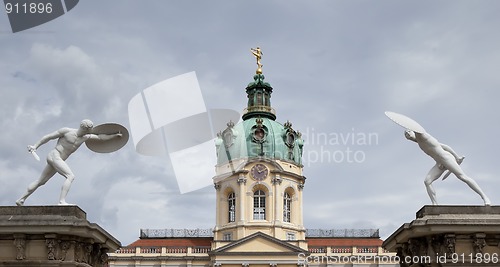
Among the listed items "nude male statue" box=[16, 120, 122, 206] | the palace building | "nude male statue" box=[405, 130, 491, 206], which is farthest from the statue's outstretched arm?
the palace building

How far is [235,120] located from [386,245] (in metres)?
47.4

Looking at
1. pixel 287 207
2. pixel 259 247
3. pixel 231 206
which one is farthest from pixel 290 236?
pixel 231 206

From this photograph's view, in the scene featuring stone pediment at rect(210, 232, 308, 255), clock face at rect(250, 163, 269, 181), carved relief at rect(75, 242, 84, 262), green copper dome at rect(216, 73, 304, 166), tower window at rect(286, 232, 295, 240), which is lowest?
carved relief at rect(75, 242, 84, 262)

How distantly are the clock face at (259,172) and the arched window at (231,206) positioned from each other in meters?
3.44

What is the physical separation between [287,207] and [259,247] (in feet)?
21.2

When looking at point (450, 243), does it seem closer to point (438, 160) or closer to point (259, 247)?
point (438, 160)

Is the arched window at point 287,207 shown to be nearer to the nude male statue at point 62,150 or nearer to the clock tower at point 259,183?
the clock tower at point 259,183

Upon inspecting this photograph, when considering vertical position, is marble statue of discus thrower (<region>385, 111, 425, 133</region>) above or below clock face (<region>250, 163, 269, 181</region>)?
below

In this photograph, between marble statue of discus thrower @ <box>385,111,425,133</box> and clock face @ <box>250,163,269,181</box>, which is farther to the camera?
clock face @ <box>250,163,269,181</box>

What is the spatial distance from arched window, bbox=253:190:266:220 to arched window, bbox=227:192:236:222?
2155mm

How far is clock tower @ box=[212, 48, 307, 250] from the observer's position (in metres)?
73.0

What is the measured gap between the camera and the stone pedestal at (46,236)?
2170 cm

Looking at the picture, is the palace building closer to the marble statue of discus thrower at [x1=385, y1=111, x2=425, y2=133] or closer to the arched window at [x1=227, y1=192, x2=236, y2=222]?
the arched window at [x1=227, y1=192, x2=236, y2=222]

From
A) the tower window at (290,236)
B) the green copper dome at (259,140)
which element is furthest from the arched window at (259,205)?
the green copper dome at (259,140)
